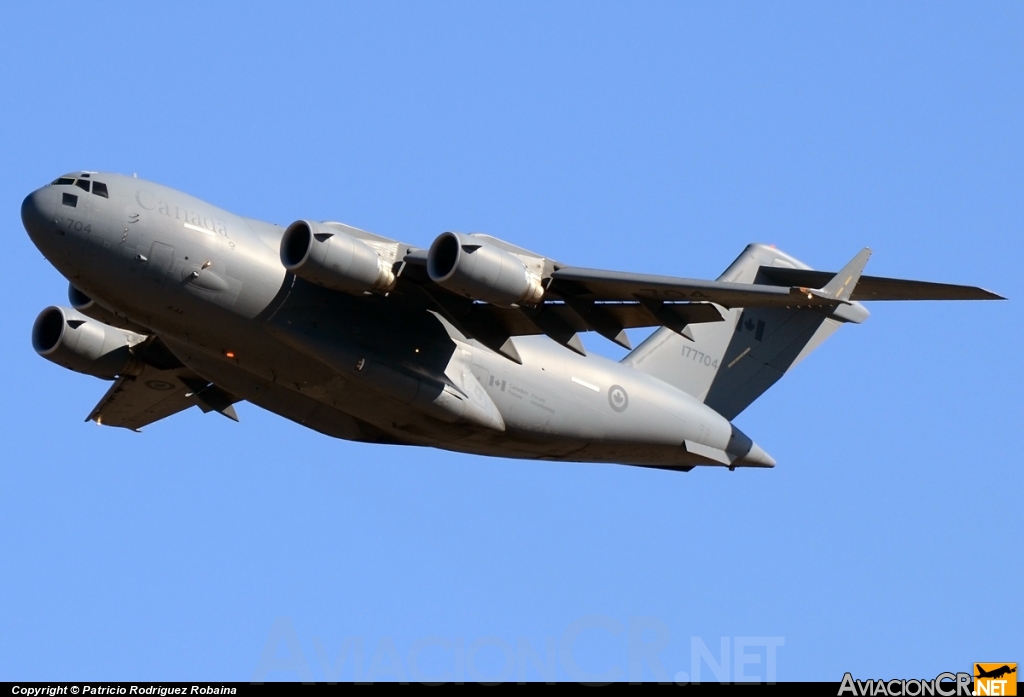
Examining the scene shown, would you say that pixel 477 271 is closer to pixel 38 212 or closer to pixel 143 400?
pixel 38 212

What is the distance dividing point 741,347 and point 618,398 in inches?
119

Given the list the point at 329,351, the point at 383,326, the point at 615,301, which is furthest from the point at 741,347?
the point at 329,351

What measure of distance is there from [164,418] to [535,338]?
5020 millimetres

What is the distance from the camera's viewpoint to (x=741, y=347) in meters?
21.9

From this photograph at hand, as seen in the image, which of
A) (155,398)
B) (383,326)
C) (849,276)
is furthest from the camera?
(155,398)

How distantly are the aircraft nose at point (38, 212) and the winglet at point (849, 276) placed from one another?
8.13 metres

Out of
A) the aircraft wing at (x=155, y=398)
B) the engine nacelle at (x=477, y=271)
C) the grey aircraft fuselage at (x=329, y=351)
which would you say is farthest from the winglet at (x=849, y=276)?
the aircraft wing at (x=155, y=398)

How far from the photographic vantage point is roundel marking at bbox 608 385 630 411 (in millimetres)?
19406

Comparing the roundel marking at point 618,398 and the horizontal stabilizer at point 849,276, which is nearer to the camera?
the horizontal stabilizer at point 849,276

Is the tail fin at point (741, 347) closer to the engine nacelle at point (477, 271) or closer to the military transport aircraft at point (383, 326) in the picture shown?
the military transport aircraft at point (383, 326)

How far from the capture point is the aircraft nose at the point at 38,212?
1623 cm

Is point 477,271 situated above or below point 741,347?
below

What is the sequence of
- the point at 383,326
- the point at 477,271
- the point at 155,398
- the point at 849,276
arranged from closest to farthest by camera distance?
the point at 477,271
the point at 383,326
the point at 849,276
the point at 155,398

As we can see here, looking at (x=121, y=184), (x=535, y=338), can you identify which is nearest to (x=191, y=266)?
(x=121, y=184)
